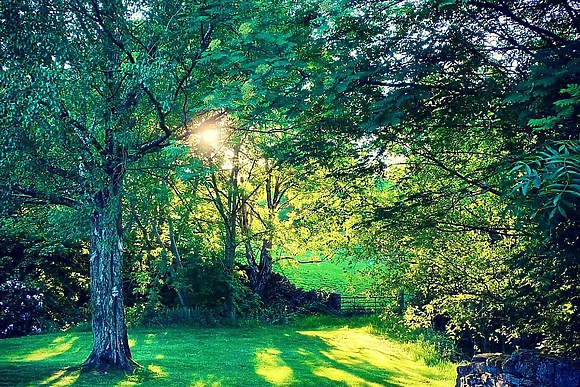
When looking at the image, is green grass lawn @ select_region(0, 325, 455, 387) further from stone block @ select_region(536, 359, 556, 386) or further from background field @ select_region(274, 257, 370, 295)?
stone block @ select_region(536, 359, 556, 386)

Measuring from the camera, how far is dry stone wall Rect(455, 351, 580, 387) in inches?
221

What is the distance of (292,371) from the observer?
10711mm

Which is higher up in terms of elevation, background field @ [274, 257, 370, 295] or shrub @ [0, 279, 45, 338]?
background field @ [274, 257, 370, 295]

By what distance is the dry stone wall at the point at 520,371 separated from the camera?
5.62 m

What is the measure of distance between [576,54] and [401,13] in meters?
1.95

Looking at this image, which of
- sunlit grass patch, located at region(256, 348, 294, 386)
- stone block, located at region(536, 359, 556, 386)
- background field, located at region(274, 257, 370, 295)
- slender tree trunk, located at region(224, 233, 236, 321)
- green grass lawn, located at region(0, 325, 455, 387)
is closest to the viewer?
stone block, located at region(536, 359, 556, 386)

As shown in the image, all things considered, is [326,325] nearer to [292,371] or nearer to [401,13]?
[292,371]

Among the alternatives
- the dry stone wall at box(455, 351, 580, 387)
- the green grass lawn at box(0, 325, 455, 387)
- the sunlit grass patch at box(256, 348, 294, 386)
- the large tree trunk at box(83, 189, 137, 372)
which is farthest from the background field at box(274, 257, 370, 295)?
the dry stone wall at box(455, 351, 580, 387)

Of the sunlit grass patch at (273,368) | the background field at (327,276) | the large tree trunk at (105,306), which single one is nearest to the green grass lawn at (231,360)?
the sunlit grass patch at (273,368)

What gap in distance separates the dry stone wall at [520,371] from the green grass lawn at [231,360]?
3.18 meters

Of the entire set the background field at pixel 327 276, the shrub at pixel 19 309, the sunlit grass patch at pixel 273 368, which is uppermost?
the background field at pixel 327 276

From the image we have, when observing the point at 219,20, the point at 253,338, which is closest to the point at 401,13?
the point at 219,20

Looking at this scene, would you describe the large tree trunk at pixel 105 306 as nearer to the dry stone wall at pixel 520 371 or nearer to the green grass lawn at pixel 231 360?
the green grass lawn at pixel 231 360

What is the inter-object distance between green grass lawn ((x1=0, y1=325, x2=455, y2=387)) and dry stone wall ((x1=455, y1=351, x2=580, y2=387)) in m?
3.18
